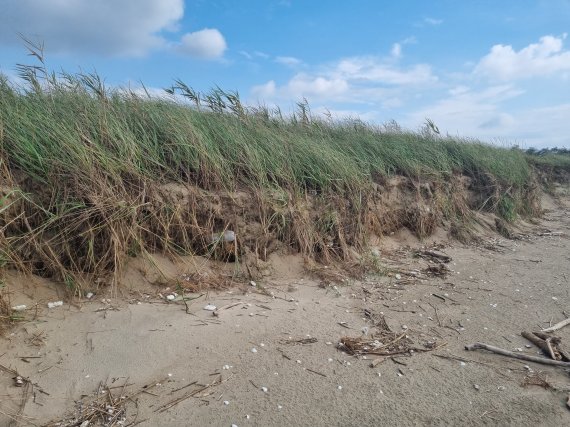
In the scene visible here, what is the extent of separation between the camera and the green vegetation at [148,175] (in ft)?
11.6

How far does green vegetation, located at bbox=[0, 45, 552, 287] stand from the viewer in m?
3.54

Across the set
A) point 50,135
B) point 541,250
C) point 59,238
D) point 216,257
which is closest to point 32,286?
point 59,238

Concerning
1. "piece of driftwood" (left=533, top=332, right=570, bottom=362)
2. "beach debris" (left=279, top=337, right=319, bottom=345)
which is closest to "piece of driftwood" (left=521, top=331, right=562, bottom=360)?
"piece of driftwood" (left=533, top=332, right=570, bottom=362)

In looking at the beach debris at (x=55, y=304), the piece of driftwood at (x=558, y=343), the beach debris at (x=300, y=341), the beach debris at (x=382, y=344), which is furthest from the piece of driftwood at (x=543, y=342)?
the beach debris at (x=55, y=304)

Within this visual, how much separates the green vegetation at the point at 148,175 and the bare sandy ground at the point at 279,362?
18.6 inches

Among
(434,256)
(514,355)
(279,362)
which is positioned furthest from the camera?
(434,256)

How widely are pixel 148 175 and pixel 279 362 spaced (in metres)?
2.22

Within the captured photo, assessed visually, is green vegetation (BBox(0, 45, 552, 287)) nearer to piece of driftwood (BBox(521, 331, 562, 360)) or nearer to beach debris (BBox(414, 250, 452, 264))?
beach debris (BBox(414, 250, 452, 264))

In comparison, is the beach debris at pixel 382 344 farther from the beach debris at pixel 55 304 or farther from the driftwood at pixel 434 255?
the driftwood at pixel 434 255

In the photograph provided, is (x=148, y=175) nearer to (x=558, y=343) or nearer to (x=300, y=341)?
(x=300, y=341)

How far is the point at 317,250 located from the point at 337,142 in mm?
2548

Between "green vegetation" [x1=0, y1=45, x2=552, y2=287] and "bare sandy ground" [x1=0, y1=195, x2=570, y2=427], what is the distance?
0.47 metres

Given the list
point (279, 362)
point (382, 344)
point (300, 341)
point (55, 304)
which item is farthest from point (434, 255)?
point (55, 304)

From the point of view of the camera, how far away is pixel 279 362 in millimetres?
2990
